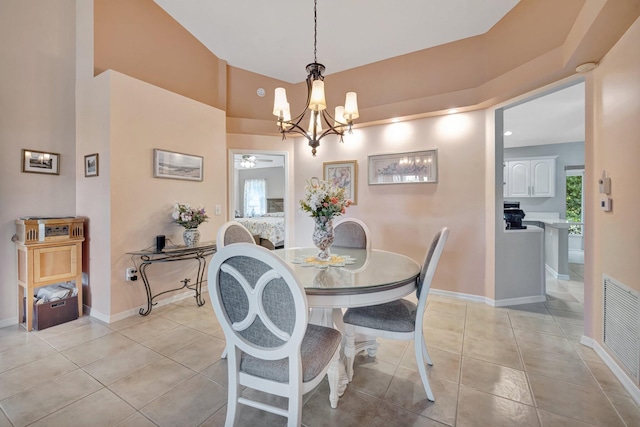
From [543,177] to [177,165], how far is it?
7.35 meters

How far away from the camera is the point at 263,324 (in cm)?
119

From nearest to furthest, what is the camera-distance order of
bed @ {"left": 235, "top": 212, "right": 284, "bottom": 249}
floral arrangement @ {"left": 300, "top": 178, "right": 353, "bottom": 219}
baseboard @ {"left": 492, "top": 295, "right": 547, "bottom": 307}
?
floral arrangement @ {"left": 300, "top": 178, "right": 353, "bottom": 219} → baseboard @ {"left": 492, "top": 295, "right": 547, "bottom": 307} → bed @ {"left": 235, "top": 212, "right": 284, "bottom": 249}

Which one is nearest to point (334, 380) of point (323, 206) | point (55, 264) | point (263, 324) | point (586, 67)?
point (263, 324)

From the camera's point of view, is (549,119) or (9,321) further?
(549,119)

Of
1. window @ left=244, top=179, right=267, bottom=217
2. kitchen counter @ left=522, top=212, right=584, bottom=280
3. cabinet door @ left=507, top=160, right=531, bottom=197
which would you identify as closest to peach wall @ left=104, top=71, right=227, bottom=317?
kitchen counter @ left=522, top=212, right=584, bottom=280

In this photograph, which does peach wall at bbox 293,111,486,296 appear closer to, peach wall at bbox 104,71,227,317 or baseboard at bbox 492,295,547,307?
baseboard at bbox 492,295,547,307

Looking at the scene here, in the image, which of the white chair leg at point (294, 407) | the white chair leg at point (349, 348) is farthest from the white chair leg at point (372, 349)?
the white chair leg at point (294, 407)

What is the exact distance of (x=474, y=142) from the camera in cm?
328

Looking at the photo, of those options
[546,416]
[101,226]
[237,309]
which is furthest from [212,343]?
[546,416]

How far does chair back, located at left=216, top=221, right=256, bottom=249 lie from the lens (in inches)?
78.3

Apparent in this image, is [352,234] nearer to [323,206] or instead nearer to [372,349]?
[323,206]

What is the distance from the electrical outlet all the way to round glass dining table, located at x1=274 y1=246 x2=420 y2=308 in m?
1.79

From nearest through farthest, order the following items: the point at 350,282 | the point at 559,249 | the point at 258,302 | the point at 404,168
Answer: the point at 258,302
the point at 350,282
the point at 404,168
the point at 559,249

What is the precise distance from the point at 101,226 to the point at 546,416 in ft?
12.5
